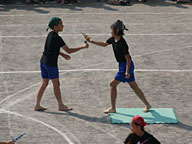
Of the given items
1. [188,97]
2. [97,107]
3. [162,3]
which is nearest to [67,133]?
[97,107]

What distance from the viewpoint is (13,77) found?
13.3 m

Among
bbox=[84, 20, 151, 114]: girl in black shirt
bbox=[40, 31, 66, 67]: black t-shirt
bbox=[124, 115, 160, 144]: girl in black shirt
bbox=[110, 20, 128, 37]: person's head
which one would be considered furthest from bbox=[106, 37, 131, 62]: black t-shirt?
bbox=[124, 115, 160, 144]: girl in black shirt

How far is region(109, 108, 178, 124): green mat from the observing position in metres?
10.6

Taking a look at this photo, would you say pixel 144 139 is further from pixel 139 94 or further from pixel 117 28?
pixel 117 28

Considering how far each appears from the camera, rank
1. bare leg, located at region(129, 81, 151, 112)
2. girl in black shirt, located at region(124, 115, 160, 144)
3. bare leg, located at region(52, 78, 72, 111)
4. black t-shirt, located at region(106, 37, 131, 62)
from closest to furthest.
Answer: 1. girl in black shirt, located at region(124, 115, 160, 144)
2. black t-shirt, located at region(106, 37, 131, 62)
3. bare leg, located at region(129, 81, 151, 112)
4. bare leg, located at region(52, 78, 72, 111)

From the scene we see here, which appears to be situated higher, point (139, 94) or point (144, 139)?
point (144, 139)

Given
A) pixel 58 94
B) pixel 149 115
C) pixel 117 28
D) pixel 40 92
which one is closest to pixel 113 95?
pixel 149 115

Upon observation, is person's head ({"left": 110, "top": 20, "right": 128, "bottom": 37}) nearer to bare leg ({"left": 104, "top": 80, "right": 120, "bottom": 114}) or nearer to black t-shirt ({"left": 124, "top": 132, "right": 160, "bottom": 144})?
bare leg ({"left": 104, "top": 80, "right": 120, "bottom": 114})

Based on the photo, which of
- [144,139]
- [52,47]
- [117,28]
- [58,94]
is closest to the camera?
[144,139]

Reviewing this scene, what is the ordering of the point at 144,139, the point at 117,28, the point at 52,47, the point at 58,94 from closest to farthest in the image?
the point at 144,139 → the point at 117,28 → the point at 52,47 → the point at 58,94

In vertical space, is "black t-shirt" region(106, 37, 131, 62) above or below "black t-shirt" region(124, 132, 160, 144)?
above

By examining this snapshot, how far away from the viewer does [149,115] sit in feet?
35.7

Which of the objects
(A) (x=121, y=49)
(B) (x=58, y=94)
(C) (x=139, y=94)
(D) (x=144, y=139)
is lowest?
(B) (x=58, y=94)

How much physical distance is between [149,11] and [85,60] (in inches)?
271
